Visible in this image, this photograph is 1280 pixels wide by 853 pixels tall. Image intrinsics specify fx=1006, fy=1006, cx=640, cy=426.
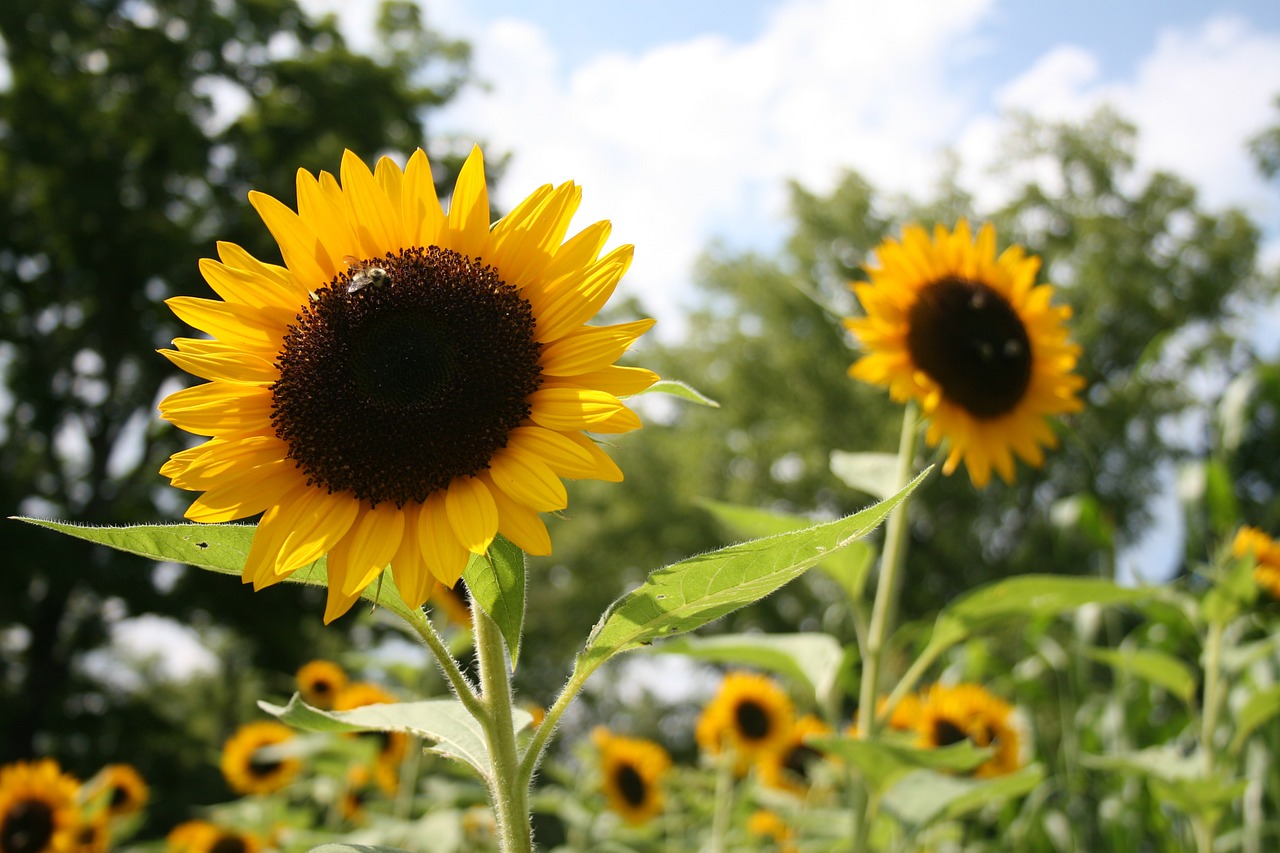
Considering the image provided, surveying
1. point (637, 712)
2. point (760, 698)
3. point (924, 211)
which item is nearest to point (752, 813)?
point (760, 698)

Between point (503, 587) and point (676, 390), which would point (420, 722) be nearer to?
point (503, 587)

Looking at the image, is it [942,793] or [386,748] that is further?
[386,748]

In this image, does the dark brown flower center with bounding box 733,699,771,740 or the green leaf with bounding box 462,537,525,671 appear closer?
the green leaf with bounding box 462,537,525,671

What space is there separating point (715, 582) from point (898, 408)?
21.5 meters

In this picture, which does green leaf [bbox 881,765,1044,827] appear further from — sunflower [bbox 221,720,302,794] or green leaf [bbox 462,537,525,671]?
sunflower [bbox 221,720,302,794]

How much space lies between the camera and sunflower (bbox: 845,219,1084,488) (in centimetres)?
251

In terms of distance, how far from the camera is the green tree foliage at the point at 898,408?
21.0 m

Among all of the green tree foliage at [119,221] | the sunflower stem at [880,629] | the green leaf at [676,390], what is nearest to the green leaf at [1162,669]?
the sunflower stem at [880,629]

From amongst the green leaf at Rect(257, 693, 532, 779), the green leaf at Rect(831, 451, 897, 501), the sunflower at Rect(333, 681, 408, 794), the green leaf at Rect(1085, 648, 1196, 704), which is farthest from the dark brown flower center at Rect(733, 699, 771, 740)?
the green leaf at Rect(257, 693, 532, 779)

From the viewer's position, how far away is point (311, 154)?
16.8 meters

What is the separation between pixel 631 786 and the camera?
4.36 metres

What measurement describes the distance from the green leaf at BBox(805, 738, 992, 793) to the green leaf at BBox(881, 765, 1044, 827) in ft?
0.67

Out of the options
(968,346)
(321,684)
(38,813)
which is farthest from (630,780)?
(968,346)

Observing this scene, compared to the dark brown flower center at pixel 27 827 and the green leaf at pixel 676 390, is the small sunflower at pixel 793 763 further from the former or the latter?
the green leaf at pixel 676 390
